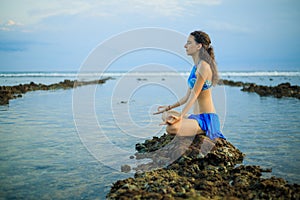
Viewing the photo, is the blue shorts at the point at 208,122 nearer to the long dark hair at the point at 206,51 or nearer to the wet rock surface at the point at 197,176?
the wet rock surface at the point at 197,176

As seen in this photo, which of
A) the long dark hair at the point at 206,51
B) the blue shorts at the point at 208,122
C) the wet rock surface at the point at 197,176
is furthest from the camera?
the blue shorts at the point at 208,122

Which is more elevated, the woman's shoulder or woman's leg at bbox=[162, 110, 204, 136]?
the woman's shoulder

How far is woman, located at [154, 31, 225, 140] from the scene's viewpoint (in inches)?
197

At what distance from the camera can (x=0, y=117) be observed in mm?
9188

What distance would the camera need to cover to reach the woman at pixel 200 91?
501 centimetres

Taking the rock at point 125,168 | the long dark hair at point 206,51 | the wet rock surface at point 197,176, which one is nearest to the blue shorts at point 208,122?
the wet rock surface at point 197,176

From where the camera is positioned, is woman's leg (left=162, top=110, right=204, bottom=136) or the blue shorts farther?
the blue shorts

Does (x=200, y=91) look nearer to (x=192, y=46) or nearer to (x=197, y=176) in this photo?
(x=192, y=46)

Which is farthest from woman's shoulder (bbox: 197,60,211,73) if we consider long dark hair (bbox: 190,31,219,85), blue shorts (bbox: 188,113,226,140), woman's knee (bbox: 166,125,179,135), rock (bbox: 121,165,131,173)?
rock (bbox: 121,165,131,173)

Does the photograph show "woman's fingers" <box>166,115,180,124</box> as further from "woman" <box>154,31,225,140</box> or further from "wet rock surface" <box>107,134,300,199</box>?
"wet rock surface" <box>107,134,300,199</box>

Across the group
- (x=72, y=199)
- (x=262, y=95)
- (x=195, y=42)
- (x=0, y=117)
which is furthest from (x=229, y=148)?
(x=262, y=95)

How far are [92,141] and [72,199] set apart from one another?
3.03 meters

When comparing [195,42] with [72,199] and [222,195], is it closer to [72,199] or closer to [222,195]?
[222,195]

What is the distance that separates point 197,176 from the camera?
4379 mm
